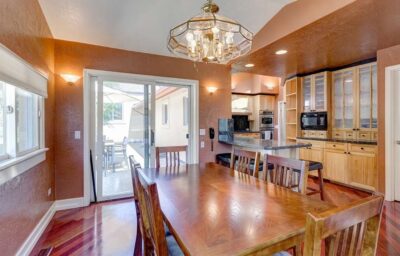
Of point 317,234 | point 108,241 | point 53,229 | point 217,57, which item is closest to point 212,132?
point 217,57

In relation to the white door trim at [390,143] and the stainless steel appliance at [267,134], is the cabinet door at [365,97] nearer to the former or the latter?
the white door trim at [390,143]

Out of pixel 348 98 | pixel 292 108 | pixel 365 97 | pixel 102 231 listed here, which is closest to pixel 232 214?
pixel 102 231

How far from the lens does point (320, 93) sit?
477 centimetres

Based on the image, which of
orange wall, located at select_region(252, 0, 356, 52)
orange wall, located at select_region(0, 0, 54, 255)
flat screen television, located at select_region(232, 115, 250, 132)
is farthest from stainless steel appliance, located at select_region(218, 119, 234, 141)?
flat screen television, located at select_region(232, 115, 250, 132)

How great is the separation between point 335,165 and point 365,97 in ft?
4.48

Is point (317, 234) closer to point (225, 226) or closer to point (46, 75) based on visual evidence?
point (225, 226)

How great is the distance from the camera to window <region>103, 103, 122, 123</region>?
344 centimetres

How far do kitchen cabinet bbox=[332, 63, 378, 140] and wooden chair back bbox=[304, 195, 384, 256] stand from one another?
399cm

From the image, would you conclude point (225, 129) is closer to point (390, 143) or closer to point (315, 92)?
point (315, 92)

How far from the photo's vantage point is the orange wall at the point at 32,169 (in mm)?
1664

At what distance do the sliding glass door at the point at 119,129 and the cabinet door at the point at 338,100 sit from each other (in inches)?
123

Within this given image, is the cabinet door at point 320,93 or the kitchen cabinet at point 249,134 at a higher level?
the cabinet door at point 320,93

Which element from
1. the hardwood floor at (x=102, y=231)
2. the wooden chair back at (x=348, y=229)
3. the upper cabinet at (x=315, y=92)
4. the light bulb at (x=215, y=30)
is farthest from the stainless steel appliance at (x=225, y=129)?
the wooden chair back at (x=348, y=229)

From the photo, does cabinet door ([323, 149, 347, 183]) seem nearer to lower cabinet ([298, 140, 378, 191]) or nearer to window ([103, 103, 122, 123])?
lower cabinet ([298, 140, 378, 191])
